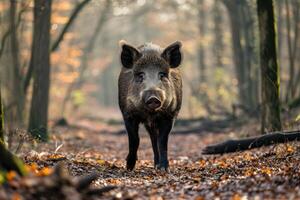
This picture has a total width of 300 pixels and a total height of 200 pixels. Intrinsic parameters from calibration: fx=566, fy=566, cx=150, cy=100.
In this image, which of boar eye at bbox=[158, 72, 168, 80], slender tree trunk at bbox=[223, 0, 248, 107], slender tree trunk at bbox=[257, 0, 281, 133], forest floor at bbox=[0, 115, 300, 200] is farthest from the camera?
slender tree trunk at bbox=[223, 0, 248, 107]

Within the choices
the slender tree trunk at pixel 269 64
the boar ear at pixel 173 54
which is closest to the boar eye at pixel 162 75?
the boar ear at pixel 173 54

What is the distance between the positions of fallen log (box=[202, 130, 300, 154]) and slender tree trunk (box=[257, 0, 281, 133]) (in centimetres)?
141

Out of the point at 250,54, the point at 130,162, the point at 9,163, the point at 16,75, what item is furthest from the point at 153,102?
the point at 250,54

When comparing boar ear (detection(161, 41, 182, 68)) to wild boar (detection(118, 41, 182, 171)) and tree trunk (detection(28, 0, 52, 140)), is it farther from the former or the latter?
tree trunk (detection(28, 0, 52, 140))

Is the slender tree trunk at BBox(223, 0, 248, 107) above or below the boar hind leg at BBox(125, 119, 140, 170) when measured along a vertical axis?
above

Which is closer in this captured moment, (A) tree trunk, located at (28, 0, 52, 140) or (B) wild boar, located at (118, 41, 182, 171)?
(B) wild boar, located at (118, 41, 182, 171)

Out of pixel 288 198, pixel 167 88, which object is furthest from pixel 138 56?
pixel 288 198

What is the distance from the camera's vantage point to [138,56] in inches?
416

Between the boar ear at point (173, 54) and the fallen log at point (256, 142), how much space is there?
5.84 ft

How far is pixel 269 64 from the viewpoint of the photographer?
1227 cm

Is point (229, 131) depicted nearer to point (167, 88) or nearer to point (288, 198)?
point (167, 88)

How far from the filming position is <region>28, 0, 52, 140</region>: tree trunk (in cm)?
1527

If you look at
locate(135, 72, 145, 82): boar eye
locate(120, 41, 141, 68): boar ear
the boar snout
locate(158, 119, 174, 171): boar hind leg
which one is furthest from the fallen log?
locate(120, 41, 141, 68): boar ear

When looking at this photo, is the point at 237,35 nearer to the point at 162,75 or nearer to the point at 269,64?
the point at 269,64
